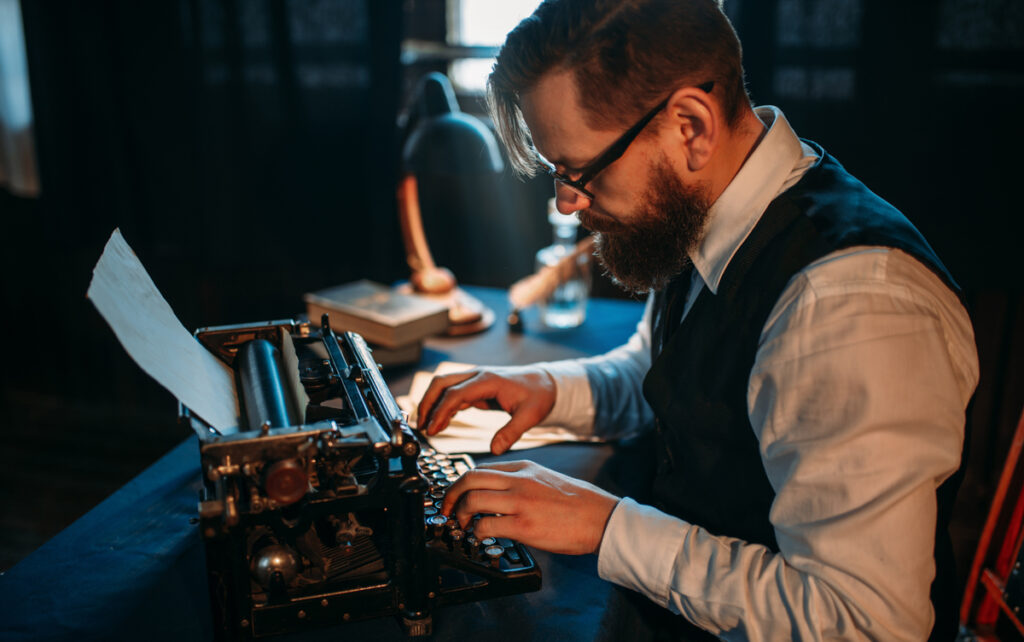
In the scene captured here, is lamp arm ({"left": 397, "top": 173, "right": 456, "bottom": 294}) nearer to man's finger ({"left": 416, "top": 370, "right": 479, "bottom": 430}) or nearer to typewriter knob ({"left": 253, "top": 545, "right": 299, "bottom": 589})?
man's finger ({"left": 416, "top": 370, "right": 479, "bottom": 430})

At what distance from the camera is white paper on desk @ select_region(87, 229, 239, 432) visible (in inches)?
28.0

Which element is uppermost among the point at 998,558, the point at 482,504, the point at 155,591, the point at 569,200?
the point at 569,200

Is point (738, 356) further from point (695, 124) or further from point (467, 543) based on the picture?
point (467, 543)

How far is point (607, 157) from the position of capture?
104cm

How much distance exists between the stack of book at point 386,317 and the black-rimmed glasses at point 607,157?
2.15 ft

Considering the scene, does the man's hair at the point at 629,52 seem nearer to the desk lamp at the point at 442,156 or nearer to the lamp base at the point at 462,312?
the desk lamp at the point at 442,156

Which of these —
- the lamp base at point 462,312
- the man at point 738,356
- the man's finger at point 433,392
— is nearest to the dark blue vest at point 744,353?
the man at point 738,356

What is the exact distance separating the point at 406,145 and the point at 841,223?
1.23 m

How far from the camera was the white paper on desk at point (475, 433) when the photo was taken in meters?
1.29

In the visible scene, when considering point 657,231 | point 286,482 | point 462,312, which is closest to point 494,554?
point 286,482

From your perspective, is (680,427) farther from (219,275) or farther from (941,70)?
(219,275)

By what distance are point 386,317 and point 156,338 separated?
0.87m

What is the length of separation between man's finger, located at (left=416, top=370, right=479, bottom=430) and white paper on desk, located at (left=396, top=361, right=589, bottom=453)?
0.04m

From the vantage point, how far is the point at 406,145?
73.0 inches
